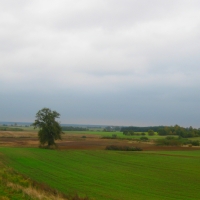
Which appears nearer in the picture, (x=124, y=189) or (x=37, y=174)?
(x=124, y=189)

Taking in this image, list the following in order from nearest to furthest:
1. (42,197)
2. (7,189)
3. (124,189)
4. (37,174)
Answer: (42,197) → (7,189) → (124,189) → (37,174)

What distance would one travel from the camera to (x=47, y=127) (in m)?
68.0

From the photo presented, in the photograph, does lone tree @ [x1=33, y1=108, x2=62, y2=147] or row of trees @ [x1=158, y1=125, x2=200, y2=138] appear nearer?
lone tree @ [x1=33, y1=108, x2=62, y2=147]

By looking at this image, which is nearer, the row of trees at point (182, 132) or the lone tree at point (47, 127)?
the lone tree at point (47, 127)

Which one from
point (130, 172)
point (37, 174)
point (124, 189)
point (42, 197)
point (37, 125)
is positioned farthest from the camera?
point (37, 125)

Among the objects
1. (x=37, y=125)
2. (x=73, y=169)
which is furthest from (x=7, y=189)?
(x=37, y=125)

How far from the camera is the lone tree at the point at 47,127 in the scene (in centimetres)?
6806

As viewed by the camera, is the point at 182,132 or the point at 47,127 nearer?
the point at 47,127

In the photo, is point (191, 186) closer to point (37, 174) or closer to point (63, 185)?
point (63, 185)

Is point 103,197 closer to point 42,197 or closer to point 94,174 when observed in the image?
point 42,197

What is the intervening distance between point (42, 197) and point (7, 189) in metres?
3.05

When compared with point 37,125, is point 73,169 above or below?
below

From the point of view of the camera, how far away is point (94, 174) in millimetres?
30203

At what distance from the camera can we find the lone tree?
68.1 m
